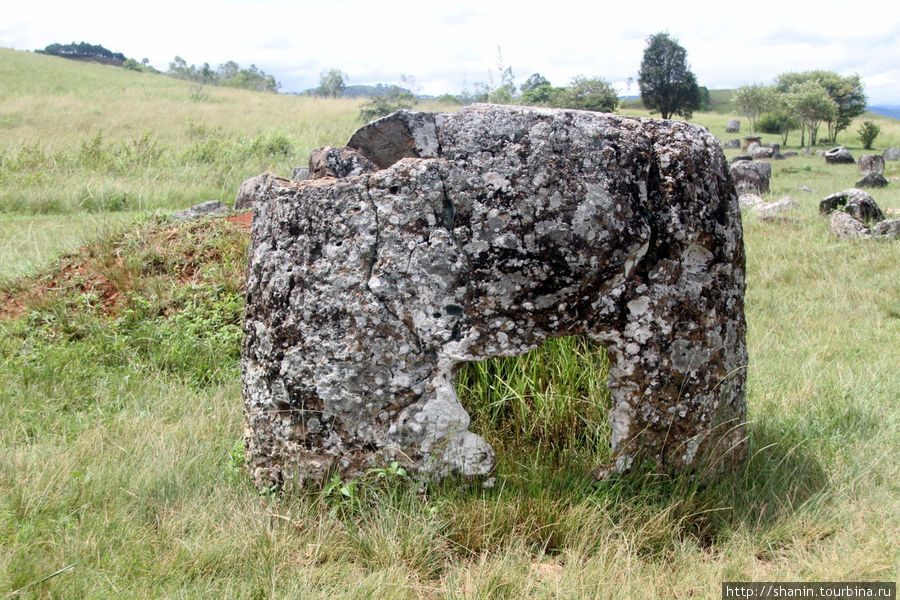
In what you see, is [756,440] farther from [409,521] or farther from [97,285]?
[97,285]

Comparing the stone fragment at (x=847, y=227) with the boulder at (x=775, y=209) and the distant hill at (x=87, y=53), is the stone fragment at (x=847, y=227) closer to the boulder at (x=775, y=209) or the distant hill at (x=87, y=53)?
the boulder at (x=775, y=209)

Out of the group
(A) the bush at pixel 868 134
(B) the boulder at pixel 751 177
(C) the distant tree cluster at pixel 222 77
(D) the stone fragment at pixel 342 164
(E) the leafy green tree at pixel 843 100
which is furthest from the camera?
(C) the distant tree cluster at pixel 222 77

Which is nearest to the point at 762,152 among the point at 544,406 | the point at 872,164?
the point at 872,164

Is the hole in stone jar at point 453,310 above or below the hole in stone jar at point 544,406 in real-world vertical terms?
above

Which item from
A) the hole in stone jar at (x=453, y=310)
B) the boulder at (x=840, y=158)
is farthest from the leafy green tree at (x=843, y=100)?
the hole in stone jar at (x=453, y=310)

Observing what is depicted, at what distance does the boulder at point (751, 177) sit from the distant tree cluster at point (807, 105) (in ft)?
65.0

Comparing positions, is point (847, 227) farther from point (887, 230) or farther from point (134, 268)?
point (134, 268)

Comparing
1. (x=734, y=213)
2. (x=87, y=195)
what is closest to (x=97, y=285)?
(x=734, y=213)

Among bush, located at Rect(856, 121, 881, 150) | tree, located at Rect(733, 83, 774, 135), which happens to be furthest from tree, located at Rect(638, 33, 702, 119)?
bush, located at Rect(856, 121, 881, 150)

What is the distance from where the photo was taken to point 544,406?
3.18 m

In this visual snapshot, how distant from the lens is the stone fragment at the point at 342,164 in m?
3.29

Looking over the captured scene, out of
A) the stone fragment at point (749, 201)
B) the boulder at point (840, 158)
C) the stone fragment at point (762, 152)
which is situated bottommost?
the stone fragment at point (749, 201)

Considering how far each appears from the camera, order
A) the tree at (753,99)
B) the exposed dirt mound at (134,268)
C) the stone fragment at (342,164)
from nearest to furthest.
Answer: the stone fragment at (342,164) < the exposed dirt mound at (134,268) < the tree at (753,99)

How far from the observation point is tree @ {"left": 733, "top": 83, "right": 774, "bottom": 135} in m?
42.8
